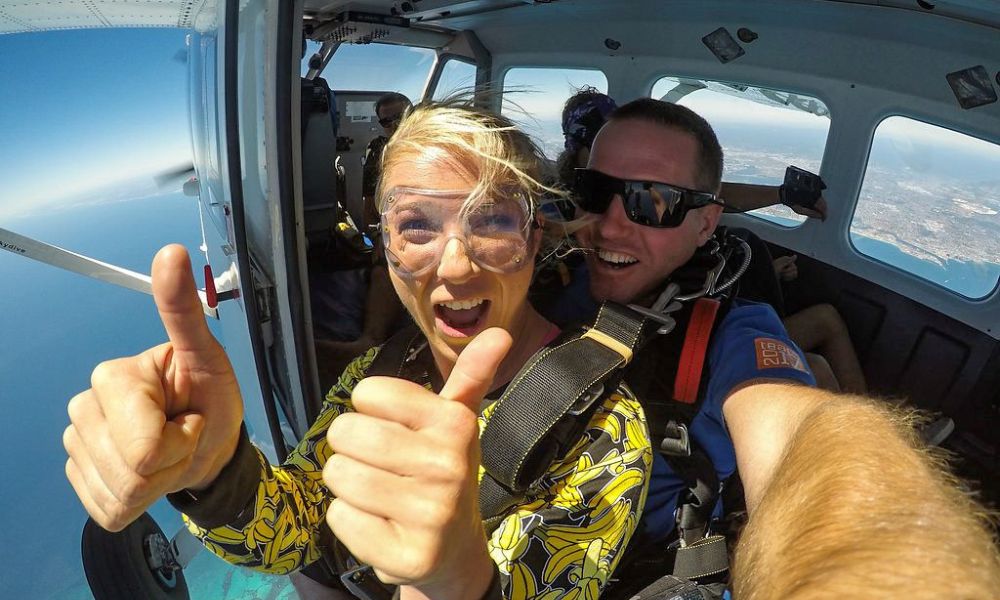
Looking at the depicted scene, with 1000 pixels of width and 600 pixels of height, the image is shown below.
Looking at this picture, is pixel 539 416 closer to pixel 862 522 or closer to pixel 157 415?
pixel 862 522

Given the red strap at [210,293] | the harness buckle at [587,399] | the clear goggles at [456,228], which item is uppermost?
the clear goggles at [456,228]

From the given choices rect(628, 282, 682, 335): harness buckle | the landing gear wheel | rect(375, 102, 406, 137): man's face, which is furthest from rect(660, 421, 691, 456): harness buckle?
rect(375, 102, 406, 137): man's face

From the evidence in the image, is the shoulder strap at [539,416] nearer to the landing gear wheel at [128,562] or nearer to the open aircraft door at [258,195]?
the open aircraft door at [258,195]

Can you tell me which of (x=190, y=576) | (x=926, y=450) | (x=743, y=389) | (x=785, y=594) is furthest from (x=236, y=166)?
(x=190, y=576)

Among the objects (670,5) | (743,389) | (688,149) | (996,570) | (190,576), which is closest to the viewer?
(996,570)

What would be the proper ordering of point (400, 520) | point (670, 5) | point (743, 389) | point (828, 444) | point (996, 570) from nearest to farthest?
point (996, 570)
point (400, 520)
point (828, 444)
point (743, 389)
point (670, 5)

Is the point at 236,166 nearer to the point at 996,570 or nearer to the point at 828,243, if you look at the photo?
the point at 996,570

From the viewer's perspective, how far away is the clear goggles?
110 centimetres

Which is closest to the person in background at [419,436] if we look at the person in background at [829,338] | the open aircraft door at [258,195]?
the open aircraft door at [258,195]

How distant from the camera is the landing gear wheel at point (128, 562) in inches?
63.2

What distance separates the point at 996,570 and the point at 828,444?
0.96 ft

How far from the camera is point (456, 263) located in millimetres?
1080

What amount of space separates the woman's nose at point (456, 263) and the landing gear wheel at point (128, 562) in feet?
4.87

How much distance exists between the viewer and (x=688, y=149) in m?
1.45
